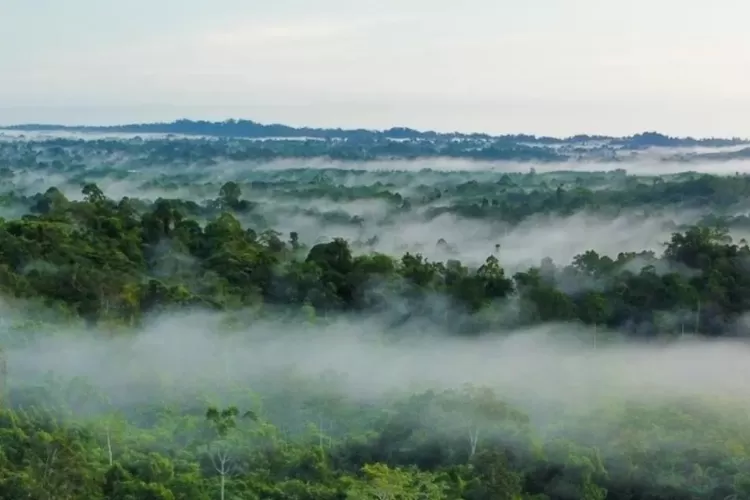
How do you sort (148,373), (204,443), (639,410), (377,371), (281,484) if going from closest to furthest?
Answer: 1. (281,484)
2. (204,443)
3. (639,410)
4. (148,373)
5. (377,371)

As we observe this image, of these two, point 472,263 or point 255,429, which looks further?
point 472,263

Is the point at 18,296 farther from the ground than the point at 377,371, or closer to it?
farther from the ground

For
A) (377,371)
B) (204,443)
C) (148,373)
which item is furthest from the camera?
(377,371)

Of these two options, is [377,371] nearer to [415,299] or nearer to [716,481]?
[415,299]

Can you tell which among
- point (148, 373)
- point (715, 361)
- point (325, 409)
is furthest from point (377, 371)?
point (715, 361)

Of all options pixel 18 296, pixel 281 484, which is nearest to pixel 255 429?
pixel 281 484

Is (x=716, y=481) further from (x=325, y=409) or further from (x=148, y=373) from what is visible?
(x=148, y=373)
